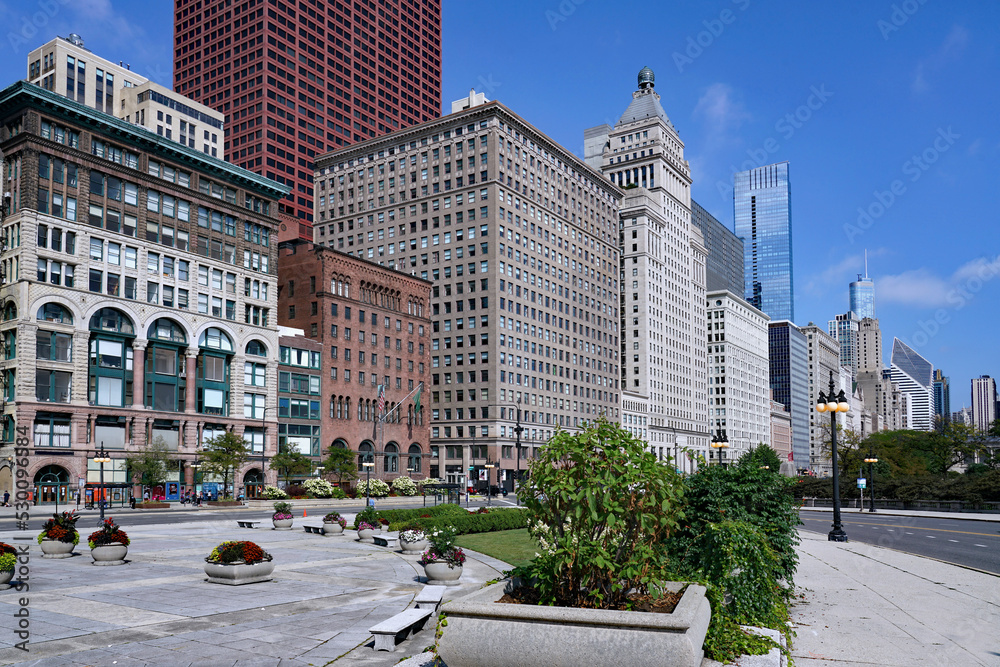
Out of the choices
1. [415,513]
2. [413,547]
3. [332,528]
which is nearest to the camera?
[413,547]

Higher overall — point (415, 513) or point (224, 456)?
point (224, 456)

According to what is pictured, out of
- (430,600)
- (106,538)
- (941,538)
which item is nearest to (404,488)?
(941,538)

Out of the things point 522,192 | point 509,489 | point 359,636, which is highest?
point 522,192

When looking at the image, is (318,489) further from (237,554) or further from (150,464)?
(237,554)

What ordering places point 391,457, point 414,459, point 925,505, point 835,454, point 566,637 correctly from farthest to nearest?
point 414,459
point 391,457
point 925,505
point 835,454
point 566,637

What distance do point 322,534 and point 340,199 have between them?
106706mm

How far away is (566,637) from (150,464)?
67.9m

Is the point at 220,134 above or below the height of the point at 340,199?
above

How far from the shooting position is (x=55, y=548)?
24328 millimetres

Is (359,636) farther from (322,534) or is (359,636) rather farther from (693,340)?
(693,340)

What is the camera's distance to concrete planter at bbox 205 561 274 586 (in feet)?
61.7

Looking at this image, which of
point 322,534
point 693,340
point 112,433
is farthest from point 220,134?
point 322,534

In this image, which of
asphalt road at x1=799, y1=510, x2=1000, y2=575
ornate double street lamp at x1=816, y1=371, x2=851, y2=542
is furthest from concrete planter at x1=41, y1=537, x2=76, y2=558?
ornate double street lamp at x1=816, y1=371, x2=851, y2=542

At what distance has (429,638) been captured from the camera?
13094mm
